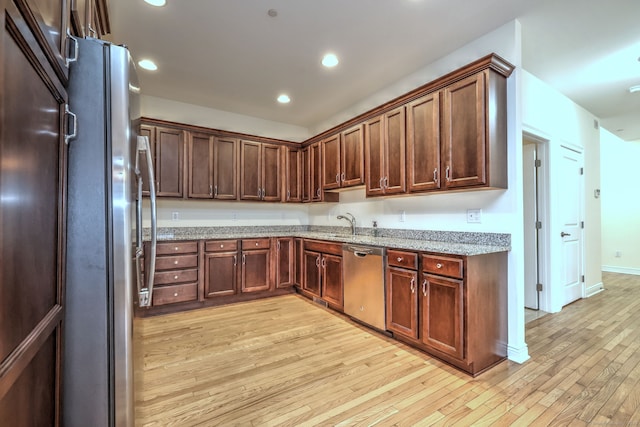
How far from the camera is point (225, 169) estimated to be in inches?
166

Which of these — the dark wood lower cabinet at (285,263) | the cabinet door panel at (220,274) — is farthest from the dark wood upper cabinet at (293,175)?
the cabinet door panel at (220,274)

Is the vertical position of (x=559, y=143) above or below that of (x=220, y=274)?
above

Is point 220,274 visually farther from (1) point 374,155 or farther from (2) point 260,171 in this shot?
(1) point 374,155

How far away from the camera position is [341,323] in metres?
3.21

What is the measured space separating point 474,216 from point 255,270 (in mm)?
2841

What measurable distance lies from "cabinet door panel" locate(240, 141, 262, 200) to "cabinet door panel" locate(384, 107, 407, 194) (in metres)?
2.11

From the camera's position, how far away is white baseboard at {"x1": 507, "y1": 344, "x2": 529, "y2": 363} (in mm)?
2379

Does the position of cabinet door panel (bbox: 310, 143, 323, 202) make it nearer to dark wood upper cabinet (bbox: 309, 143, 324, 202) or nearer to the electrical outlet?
dark wood upper cabinet (bbox: 309, 143, 324, 202)

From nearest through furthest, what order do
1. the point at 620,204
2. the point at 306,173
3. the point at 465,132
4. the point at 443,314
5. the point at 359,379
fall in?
the point at 359,379 < the point at 443,314 < the point at 465,132 < the point at 306,173 < the point at 620,204

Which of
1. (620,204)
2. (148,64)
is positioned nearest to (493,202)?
(148,64)

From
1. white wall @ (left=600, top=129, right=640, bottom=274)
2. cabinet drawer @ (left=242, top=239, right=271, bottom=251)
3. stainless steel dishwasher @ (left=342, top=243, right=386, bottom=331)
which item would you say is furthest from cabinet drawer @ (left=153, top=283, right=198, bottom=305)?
white wall @ (left=600, top=129, right=640, bottom=274)

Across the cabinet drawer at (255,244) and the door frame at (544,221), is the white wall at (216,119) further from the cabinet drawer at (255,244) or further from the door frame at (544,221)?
the door frame at (544,221)

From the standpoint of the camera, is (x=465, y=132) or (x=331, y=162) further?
(x=331, y=162)

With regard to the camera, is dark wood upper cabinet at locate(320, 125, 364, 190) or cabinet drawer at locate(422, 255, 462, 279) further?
dark wood upper cabinet at locate(320, 125, 364, 190)
